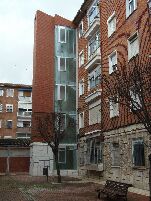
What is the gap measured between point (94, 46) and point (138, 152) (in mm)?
13228

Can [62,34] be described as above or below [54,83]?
above

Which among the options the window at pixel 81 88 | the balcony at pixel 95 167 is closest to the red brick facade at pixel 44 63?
the window at pixel 81 88

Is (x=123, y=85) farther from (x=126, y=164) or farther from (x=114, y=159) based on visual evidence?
(x=114, y=159)

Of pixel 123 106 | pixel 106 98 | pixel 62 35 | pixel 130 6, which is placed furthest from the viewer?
pixel 62 35

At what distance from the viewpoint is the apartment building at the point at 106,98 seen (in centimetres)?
2103

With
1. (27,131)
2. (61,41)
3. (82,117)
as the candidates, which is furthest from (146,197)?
(27,131)

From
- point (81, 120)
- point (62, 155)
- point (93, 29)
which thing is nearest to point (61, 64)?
point (81, 120)

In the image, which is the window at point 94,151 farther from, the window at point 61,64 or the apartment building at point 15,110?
the apartment building at point 15,110

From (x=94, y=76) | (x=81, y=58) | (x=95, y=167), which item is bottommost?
(x=95, y=167)

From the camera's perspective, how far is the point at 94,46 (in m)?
31.3

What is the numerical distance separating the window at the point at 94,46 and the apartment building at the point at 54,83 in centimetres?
572

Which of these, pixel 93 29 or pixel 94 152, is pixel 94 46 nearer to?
pixel 93 29

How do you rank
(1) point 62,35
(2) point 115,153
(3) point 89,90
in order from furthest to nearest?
(1) point 62,35
(3) point 89,90
(2) point 115,153

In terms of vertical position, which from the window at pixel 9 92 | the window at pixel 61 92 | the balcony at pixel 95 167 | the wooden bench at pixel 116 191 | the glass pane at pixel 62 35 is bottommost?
the wooden bench at pixel 116 191
